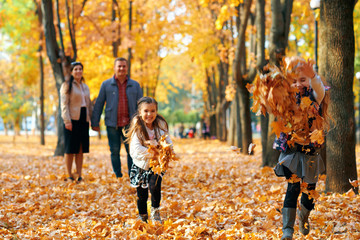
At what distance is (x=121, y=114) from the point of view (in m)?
6.57

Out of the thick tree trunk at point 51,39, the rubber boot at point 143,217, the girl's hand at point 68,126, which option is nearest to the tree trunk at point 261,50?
the girl's hand at point 68,126

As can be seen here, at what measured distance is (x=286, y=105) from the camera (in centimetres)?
324

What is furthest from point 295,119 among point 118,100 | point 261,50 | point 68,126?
point 261,50

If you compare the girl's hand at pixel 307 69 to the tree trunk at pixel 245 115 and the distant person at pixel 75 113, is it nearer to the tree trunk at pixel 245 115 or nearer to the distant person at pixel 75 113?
the distant person at pixel 75 113

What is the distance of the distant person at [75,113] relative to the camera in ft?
22.2

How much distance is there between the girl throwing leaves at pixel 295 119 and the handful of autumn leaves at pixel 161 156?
108cm

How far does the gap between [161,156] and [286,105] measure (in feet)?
4.58

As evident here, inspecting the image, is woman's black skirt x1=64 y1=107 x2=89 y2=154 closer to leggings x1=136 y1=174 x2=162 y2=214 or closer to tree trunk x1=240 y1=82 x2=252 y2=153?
leggings x1=136 y1=174 x2=162 y2=214

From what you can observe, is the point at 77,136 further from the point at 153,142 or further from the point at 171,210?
the point at 153,142

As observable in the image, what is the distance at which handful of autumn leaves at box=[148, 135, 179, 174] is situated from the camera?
12.9 feet

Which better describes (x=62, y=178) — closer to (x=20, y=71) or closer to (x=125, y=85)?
(x=125, y=85)

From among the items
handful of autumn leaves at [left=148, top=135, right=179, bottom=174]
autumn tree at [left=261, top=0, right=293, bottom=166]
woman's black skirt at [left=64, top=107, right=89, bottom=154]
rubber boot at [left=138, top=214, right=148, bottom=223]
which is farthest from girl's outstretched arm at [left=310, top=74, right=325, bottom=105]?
woman's black skirt at [left=64, top=107, right=89, bottom=154]

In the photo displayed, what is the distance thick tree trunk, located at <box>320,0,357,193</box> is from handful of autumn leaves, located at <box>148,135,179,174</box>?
2.49 m

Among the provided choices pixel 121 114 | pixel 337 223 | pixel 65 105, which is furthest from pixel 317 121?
pixel 65 105
